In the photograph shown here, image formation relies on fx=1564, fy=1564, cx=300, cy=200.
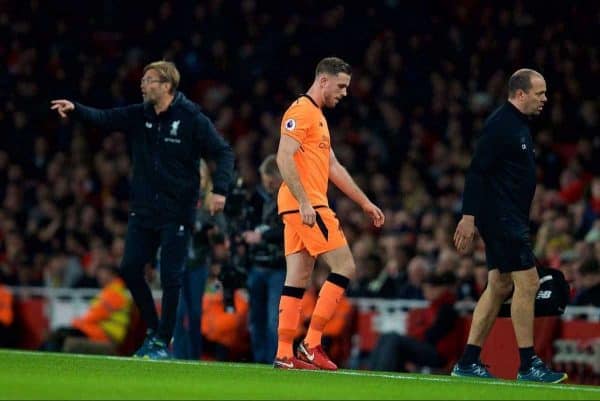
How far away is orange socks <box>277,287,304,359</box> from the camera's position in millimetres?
10672

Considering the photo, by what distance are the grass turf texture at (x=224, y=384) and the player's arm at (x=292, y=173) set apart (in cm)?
107

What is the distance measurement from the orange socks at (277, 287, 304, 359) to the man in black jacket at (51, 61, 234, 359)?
55.8 inches

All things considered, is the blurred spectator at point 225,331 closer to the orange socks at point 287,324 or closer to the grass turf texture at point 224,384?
the grass turf texture at point 224,384

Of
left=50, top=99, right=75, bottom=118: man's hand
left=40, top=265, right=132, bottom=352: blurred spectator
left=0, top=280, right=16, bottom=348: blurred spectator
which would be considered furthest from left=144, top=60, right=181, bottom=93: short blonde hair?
left=0, top=280, right=16, bottom=348: blurred spectator

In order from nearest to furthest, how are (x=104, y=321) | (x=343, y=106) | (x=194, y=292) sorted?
(x=194, y=292) → (x=104, y=321) → (x=343, y=106)

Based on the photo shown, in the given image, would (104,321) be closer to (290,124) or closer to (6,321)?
(6,321)

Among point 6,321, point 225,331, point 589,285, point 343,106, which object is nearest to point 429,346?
point 589,285

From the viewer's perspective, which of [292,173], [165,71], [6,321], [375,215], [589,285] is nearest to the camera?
[292,173]

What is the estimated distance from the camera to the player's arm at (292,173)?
10.2 meters

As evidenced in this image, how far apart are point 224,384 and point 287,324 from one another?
1840 millimetres

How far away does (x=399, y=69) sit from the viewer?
76.5 ft

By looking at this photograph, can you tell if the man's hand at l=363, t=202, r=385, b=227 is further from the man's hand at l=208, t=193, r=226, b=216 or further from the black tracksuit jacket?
the black tracksuit jacket

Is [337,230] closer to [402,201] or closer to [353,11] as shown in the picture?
[402,201]

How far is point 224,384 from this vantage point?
8.90 metres
